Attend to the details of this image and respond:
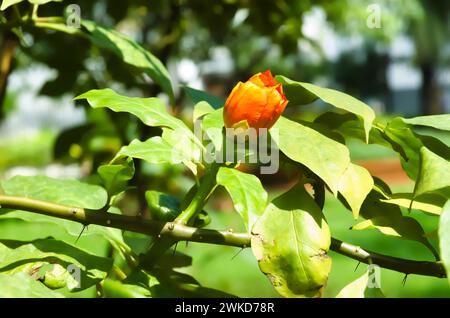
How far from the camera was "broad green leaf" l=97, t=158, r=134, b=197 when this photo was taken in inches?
24.4

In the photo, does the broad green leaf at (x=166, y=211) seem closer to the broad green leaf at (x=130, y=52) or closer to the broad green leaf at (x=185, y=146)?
the broad green leaf at (x=185, y=146)

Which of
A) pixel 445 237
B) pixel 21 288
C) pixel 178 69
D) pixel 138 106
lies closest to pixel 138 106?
pixel 138 106

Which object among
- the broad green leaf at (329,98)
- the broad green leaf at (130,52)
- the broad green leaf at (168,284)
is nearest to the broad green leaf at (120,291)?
the broad green leaf at (168,284)

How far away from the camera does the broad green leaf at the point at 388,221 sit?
58cm

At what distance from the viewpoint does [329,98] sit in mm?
556

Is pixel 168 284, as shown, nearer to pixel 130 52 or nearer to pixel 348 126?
pixel 348 126

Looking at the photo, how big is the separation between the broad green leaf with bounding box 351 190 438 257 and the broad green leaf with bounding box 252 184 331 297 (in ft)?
0.18

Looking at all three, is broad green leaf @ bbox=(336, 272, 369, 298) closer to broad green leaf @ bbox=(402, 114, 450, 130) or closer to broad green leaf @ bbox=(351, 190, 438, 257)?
broad green leaf @ bbox=(351, 190, 438, 257)

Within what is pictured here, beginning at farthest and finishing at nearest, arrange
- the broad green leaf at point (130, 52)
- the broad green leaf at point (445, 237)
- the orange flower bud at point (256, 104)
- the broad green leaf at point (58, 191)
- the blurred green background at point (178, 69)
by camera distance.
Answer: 1. the blurred green background at point (178, 69)
2. the broad green leaf at point (130, 52)
3. the broad green leaf at point (58, 191)
4. the orange flower bud at point (256, 104)
5. the broad green leaf at point (445, 237)

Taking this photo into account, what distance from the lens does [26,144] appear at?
1162 centimetres

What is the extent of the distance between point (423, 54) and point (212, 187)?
2568 cm

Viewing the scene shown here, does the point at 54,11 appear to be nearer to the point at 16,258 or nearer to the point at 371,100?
the point at 16,258

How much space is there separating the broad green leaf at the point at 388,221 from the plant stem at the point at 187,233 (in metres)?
0.02

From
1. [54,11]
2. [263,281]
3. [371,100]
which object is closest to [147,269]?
[54,11]
